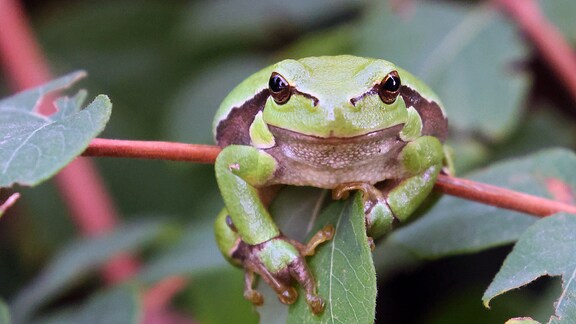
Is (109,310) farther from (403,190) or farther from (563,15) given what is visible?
(563,15)

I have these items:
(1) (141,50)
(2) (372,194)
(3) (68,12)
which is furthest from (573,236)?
(3) (68,12)

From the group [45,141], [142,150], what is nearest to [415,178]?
[142,150]

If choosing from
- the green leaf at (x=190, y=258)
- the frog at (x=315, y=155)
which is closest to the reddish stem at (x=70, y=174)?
the green leaf at (x=190, y=258)

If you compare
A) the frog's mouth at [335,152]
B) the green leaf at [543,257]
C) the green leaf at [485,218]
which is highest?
the frog's mouth at [335,152]

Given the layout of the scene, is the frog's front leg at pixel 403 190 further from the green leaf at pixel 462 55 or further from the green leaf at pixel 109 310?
the green leaf at pixel 462 55

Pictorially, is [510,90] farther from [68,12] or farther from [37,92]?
[68,12]

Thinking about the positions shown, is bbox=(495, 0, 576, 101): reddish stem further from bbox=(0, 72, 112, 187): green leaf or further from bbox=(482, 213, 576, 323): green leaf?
bbox=(0, 72, 112, 187): green leaf
